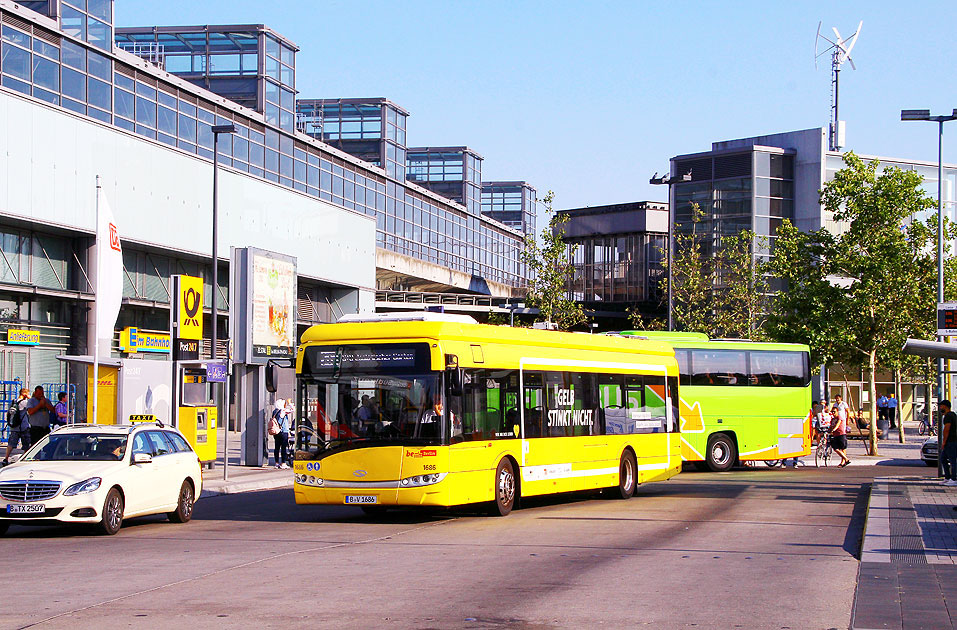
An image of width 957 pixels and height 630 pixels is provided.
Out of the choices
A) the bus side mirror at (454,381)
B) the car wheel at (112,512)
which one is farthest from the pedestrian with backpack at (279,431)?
the car wheel at (112,512)

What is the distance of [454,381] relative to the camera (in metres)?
18.1

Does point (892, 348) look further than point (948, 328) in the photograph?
Yes

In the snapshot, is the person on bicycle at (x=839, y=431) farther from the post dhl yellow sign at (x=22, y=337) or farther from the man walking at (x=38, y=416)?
the post dhl yellow sign at (x=22, y=337)

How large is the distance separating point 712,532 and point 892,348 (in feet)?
97.2

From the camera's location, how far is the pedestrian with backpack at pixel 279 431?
1282 inches

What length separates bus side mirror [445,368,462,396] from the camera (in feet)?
59.3

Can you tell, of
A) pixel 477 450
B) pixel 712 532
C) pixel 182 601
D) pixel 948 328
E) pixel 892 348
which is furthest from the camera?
pixel 892 348

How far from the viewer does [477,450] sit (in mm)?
18531

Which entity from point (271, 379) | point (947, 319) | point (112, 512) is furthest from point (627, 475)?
point (112, 512)

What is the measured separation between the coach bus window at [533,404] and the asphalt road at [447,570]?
1.35 metres

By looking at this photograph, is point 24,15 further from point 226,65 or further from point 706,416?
point 226,65

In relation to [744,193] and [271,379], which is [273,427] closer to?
[271,379]

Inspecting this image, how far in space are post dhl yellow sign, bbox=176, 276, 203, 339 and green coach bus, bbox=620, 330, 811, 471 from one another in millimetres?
12263

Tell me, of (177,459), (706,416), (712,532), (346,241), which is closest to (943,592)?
(712,532)
